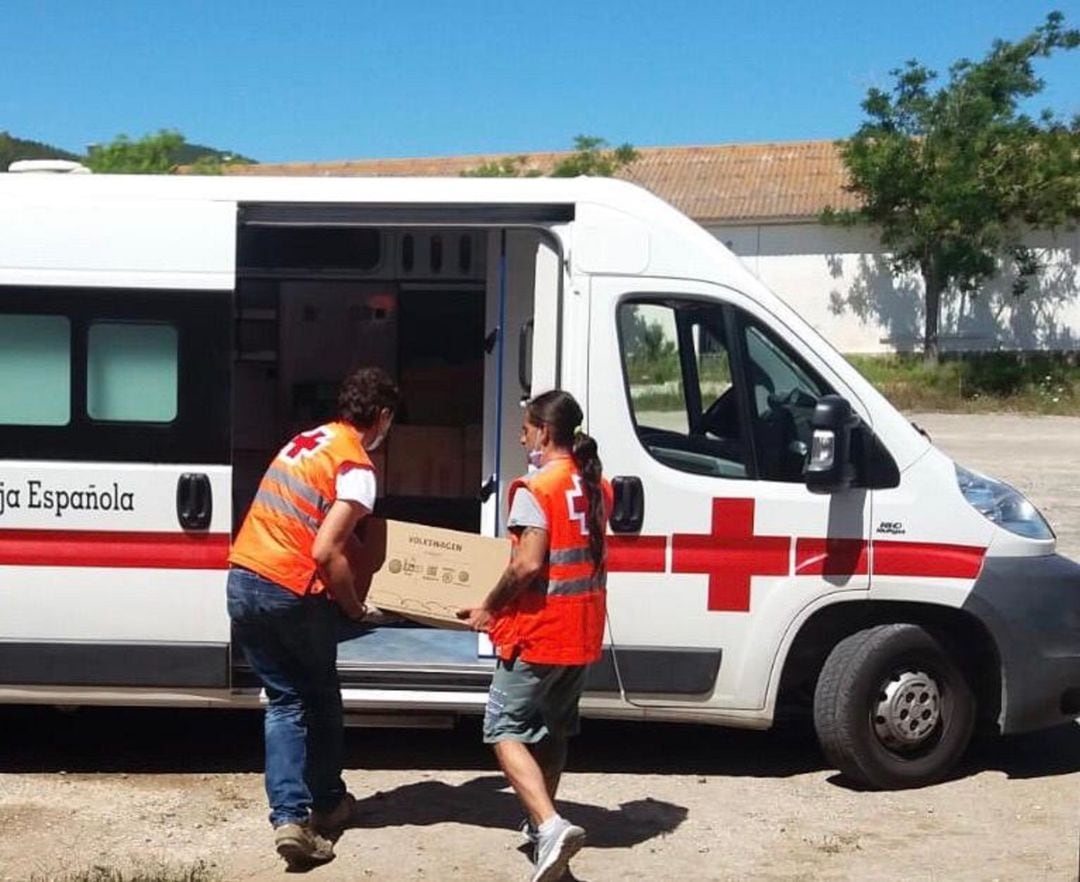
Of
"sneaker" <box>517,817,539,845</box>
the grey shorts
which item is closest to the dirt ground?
"sneaker" <box>517,817,539,845</box>

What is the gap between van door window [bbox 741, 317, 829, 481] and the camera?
6.24 metres

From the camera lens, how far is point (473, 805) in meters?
6.19

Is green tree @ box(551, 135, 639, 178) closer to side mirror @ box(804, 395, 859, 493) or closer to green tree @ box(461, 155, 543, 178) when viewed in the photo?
green tree @ box(461, 155, 543, 178)

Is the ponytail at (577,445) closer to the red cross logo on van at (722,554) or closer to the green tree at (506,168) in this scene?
the red cross logo on van at (722,554)

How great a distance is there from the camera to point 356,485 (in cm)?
514

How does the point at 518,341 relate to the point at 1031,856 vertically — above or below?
above

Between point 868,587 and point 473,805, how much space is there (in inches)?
71.0

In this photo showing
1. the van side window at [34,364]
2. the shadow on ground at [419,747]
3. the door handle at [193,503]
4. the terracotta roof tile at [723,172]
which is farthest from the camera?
the terracotta roof tile at [723,172]

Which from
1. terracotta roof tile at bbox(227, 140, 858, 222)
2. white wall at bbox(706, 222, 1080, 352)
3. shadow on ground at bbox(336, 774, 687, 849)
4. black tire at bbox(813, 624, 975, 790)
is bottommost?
shadow on ground at bbox(336, 774, 687, 849)

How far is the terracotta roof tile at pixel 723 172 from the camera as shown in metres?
42.2

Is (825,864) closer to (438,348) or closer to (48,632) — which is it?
(48,632)

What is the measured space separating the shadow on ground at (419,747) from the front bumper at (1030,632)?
1.76ft

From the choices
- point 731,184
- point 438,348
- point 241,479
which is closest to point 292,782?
point 241,479

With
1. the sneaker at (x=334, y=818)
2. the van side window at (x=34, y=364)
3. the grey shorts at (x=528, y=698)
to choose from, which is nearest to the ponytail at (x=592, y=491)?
the grey shorts at (x=528, y=698)
